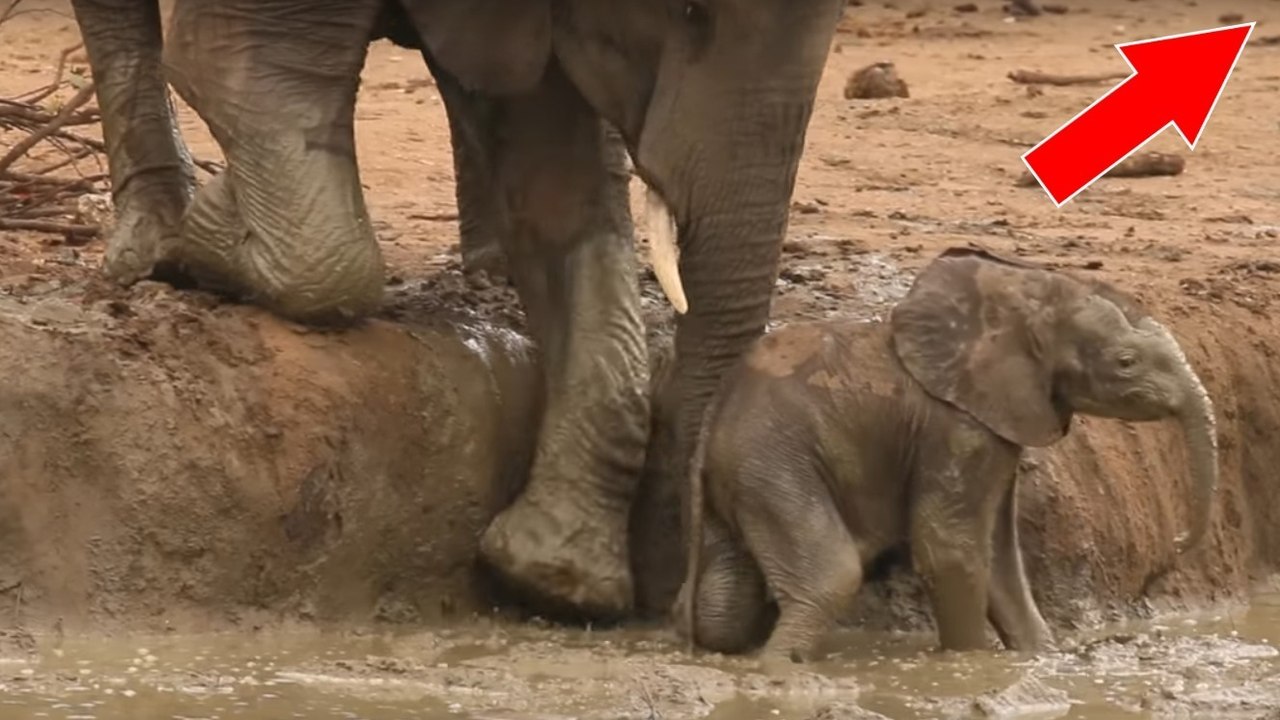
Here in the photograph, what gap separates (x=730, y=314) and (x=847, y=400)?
267 millimetres

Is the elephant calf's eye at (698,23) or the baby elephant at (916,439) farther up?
the elephant calf's eye at (698,23)

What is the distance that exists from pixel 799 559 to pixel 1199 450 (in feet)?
2.20

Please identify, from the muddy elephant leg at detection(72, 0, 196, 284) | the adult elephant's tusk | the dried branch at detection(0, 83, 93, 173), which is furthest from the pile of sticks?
the adult elephant's tusk

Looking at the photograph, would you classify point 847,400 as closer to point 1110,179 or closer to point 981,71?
point 1110,179

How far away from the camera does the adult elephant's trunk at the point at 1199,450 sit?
4.85 meters

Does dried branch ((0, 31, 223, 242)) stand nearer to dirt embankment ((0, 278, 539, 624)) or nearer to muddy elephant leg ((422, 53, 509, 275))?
muddy elephant leg ((422, 53, 509, 275))

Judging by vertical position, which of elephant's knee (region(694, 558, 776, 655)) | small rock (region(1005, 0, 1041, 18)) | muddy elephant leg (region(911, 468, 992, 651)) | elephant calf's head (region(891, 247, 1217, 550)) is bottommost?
elephant's knee (region(694, 558, 776, 655))

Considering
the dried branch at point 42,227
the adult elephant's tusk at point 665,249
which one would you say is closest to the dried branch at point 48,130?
Answer: the dried branch at point 42,227

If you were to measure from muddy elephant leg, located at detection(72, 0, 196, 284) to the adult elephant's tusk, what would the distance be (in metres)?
1.16

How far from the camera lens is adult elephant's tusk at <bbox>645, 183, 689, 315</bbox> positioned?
4.80 m

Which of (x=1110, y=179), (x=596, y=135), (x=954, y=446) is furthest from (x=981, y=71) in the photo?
(x=954, y=446)

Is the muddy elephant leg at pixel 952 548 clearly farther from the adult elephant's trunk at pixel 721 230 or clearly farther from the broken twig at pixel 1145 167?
the broken twig at pixel 1145 167

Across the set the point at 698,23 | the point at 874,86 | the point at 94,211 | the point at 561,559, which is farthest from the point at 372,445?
the point at 874,86

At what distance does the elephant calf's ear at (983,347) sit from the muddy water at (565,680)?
0.39m
